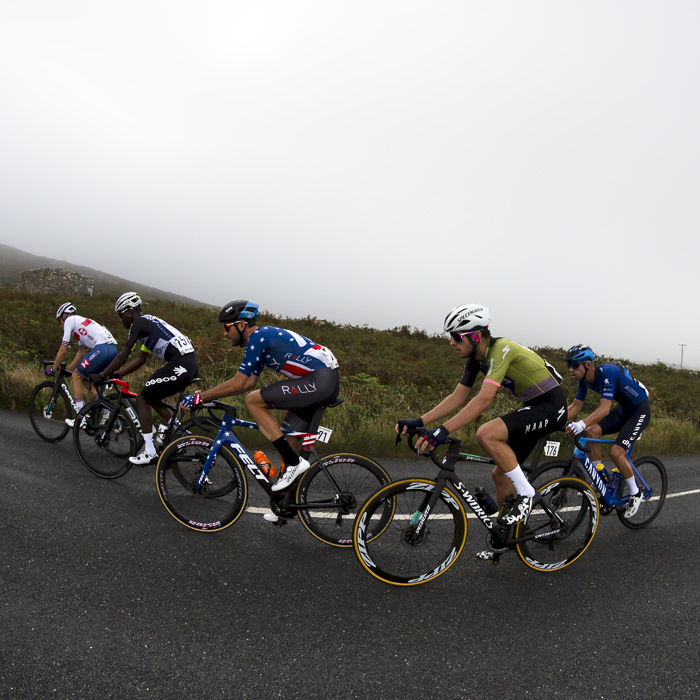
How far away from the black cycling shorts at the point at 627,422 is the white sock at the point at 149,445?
19.2 ft

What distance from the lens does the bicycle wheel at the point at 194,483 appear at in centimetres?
416

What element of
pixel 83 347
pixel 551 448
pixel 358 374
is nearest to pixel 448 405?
pixel 551 448

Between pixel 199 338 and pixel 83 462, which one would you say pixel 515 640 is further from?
pixel 199 338

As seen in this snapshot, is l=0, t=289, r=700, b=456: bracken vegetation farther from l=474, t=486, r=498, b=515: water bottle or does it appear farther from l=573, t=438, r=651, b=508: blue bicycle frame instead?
l=474, t=486, r=498, b=515: water bottle

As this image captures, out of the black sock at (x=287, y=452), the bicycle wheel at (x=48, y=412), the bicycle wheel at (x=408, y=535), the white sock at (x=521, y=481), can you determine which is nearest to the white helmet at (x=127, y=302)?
the bicycle wheel at (x=48, y=412)

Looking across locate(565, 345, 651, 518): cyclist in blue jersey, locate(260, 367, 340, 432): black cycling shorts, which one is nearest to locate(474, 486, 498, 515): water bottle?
locate(260, 367, 340, 432): black cycling shorts

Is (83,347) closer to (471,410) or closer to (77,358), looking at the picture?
(77,358)

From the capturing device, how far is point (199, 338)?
1380 centimetres

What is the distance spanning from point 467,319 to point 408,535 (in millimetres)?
1956

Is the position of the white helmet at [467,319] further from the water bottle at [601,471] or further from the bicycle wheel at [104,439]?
the bicycle wheel at [104,439]

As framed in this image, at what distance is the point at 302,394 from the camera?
13.7 ft

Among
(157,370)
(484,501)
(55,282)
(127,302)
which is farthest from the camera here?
(55,282)

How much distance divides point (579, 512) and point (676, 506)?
3225 mm

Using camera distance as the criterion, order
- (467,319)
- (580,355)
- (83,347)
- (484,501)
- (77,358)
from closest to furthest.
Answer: (484,501), (467,319), (580,355), (77,358), (83,347)
